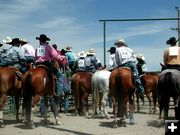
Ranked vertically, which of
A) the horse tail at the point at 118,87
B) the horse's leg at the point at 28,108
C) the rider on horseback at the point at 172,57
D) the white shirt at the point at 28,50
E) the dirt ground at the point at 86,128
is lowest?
the dirt ground at the point at 86,128

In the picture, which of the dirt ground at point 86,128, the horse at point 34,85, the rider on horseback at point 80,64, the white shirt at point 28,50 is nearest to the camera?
the dirt ground at point 86,128

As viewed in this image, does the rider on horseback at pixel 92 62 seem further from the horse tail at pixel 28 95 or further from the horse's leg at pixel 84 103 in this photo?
the horse tail at pixel 28 95

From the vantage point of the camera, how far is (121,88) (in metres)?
12.9

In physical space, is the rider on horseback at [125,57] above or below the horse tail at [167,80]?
above

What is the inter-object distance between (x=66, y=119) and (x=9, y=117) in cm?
240

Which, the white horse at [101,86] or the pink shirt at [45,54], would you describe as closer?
the pink shirt at [45,54]

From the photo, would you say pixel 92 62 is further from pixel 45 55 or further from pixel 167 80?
pixel 167 80

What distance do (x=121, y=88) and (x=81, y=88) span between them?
4.02 meters

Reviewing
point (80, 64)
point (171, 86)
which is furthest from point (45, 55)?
point (80, 64)

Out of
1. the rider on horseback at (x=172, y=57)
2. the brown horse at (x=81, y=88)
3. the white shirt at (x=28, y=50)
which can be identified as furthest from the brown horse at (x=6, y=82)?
the rider on horseback at (x=172, y=57)

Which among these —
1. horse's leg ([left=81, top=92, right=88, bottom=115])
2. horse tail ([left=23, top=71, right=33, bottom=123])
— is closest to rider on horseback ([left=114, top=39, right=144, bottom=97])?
horse tail ([left=23, top=71, right=33, bottom=123])

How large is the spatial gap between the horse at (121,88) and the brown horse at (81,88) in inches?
142

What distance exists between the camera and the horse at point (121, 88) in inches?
501

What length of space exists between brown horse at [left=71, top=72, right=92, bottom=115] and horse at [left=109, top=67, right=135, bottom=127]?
3.62 m
